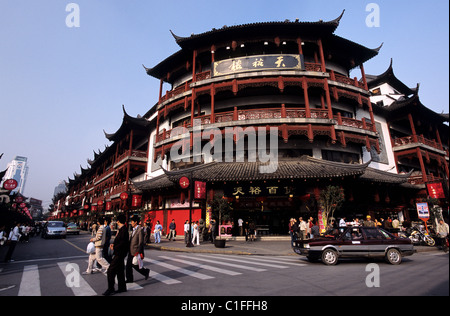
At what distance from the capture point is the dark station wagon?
8.32 m

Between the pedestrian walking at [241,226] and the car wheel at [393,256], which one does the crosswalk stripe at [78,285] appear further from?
the pedestrian walking at [241,226]

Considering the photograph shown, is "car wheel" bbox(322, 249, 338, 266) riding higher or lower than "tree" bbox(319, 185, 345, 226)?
lower

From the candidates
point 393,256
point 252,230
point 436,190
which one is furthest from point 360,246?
point 436,190

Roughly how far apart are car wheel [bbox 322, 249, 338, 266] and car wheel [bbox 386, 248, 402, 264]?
1.89 metres

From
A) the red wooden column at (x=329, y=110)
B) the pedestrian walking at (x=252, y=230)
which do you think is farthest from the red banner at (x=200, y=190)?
the red wooden column at (x=329, y=110)

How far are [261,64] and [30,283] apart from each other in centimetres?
1947

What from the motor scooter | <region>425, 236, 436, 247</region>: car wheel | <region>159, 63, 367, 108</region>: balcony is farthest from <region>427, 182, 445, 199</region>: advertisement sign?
<region>159, 63, 367, 108</region>: balcony

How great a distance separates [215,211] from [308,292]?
11915 millimetres

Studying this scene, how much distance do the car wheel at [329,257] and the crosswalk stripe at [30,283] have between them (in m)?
8.58

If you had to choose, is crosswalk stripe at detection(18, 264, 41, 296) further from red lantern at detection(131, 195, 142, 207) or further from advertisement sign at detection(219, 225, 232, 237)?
red lantern at detection(131, 195, 142, 207)

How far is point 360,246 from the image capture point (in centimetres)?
848

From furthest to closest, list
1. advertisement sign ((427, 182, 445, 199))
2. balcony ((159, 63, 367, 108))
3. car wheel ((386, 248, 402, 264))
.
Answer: balcony ((159, 63, 367, 108)) → advertisement sign ((427, 182, 445, 199)) → car wheel ((386, 248, 402, 264))

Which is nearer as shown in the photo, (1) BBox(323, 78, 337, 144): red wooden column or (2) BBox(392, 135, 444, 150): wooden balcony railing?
(1) BBox(323, 78, 337, 144): red wooden column
